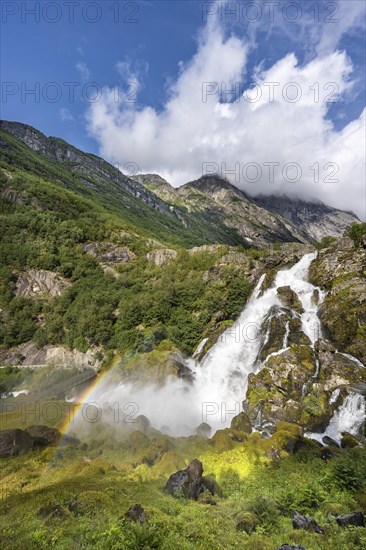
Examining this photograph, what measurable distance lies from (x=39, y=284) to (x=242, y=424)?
62.5 metres

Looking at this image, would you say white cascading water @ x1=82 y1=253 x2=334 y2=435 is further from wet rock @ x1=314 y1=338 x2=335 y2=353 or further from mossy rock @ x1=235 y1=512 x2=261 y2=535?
mossy rock @ x1=235 y1=512 x2=261 y2=535

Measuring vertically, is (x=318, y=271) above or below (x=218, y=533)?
above

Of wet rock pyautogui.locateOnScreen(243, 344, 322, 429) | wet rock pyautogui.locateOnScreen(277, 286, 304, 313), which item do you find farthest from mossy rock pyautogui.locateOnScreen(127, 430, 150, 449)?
wet rock pyautogui.locateOnScreen(277, 286, 304, 313)

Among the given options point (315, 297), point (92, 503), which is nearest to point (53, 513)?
point (92, 503)

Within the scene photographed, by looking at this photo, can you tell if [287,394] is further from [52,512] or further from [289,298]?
[52,512]

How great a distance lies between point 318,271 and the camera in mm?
48219

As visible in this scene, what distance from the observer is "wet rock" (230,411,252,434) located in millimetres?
28969

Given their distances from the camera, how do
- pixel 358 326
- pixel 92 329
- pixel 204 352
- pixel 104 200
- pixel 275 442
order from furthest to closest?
pixel 104 200 → pixel 92 329 → pixel 204 352 → pixel 358 326 → pixel 275 442

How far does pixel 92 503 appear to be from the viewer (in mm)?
13805

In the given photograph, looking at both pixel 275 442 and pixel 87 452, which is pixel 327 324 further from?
pixel 87 452

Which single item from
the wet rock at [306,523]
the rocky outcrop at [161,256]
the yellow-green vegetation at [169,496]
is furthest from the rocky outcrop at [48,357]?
the wet rock at [306,523]

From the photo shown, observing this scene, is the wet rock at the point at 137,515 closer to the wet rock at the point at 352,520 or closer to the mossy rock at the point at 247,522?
the mossy rock at the point at 247,522

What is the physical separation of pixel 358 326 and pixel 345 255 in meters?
16.2

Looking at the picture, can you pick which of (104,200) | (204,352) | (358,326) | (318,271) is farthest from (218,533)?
(104,200)
